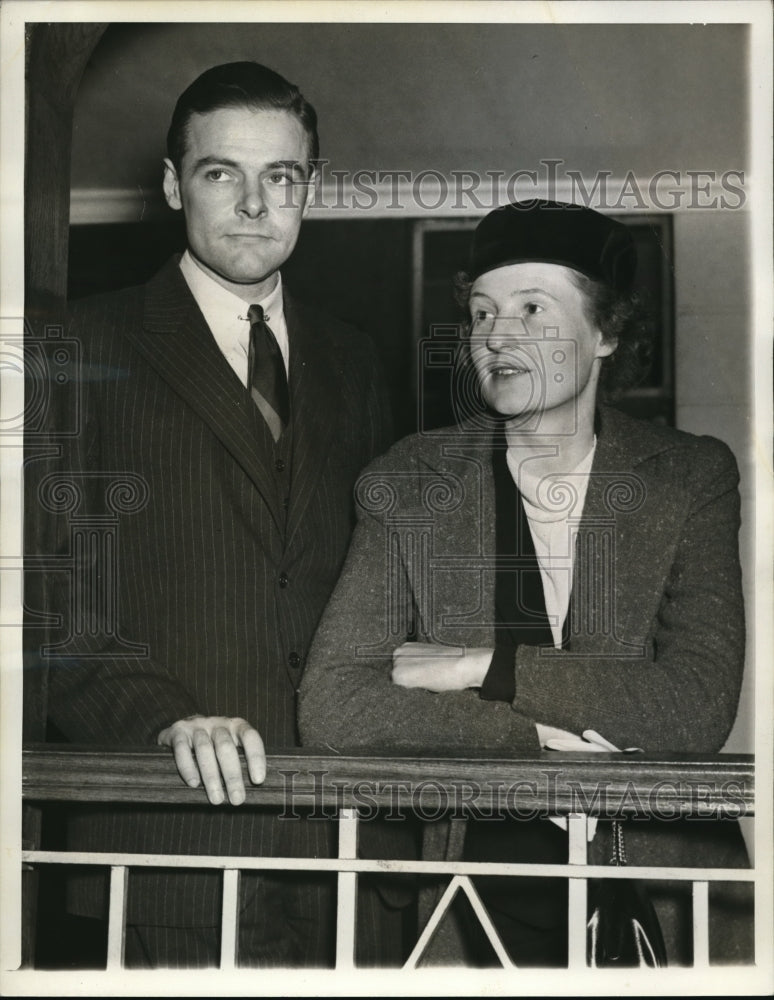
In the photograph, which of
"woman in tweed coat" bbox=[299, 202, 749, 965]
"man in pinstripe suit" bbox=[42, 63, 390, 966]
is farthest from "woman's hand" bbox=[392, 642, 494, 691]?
"man in pinstripe suit" bbox=[42, 63, 390, 966]

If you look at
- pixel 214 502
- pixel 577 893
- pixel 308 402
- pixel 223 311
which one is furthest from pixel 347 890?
pixel 223 311

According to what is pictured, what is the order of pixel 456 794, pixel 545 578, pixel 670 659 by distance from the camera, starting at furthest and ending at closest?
pixel 545 578 → pixel 670 659 → pixel 456 794

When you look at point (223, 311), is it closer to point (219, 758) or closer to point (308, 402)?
point (308, 402)

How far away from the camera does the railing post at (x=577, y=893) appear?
159 centimetres

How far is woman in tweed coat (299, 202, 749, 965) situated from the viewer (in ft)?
5.61

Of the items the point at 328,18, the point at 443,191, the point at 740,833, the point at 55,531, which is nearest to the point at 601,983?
the point at 740,833

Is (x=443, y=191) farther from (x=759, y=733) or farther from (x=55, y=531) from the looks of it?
(x=759, y=733)

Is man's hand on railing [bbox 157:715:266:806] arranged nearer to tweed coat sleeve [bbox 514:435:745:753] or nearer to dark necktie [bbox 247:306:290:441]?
tweed coat sleeve [bbox 514:435:745:753]

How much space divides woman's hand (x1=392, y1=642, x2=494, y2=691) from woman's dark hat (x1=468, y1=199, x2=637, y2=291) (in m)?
0.63

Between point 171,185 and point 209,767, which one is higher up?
point 171,185

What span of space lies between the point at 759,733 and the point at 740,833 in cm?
17

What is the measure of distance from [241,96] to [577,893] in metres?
1.37

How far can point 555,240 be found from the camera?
1854 mm

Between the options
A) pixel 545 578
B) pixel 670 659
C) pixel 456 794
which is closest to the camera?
pixel 456 794
